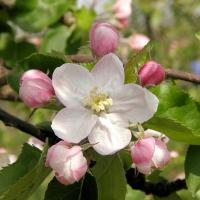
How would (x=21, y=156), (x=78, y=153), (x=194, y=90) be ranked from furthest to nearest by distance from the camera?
(x=194, y=90)
(x=21, y=156)
(x=78, y=153)

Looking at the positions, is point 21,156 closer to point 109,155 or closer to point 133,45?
point 109,155

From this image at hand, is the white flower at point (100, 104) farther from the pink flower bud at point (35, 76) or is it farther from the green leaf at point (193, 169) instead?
the green leaf at point (193, 169)

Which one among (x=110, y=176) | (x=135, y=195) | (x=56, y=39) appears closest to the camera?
(x=110, y=176)

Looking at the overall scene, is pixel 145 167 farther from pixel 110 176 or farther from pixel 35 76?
pixel 35 76

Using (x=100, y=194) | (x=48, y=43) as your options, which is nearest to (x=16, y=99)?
(x=48, y=43)

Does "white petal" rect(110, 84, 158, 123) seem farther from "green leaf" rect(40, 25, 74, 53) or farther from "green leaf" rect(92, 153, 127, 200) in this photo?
"green leaf" rect(40, 25, 74, 53)

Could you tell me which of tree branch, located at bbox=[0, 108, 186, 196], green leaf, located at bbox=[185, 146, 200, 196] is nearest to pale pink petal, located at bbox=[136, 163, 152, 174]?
green leaf, located at bbox=[185, 146, 200, 196]

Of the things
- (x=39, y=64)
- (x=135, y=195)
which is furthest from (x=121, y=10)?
(x=39, y=64)
